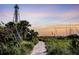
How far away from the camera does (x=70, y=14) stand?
7.89 ft

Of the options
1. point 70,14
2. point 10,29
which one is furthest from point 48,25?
point 10,29

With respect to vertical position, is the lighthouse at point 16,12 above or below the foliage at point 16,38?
above

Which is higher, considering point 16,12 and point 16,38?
point 16,12

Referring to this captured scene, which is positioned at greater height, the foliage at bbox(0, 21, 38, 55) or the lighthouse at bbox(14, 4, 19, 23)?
the lighthouse at bbox(14, 4, 19, 23)

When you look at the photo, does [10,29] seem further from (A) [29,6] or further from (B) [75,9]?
(B) [75,9]

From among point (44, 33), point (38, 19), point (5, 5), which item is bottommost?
point (44, 33)

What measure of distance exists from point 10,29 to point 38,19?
0.33 meters

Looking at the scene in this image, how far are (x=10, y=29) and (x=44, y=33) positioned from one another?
375 mm

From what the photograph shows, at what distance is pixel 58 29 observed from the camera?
2.38 m
